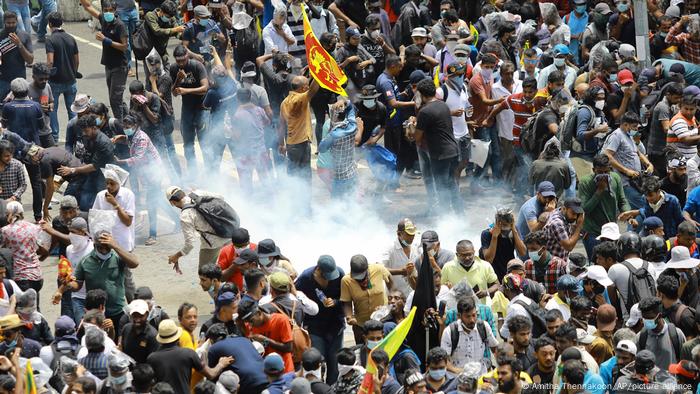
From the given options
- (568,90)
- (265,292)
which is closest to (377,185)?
(568,90)

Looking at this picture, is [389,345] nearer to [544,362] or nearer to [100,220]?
[544,362]

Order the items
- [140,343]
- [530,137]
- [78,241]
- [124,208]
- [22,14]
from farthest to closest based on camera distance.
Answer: [22,14] → [530,137] → [124,208] → [78,241] → [140,343]

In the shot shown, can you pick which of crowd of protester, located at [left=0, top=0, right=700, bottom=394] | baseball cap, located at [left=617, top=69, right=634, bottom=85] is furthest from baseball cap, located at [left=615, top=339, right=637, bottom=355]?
baseball cap, located at [left=617, top=69, right=634, bottom=85]

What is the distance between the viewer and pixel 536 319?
1187cm

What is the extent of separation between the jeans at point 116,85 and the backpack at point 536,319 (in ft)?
28.7

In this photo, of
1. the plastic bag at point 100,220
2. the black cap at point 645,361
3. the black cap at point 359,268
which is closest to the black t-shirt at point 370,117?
the plastic bag at point 100,220

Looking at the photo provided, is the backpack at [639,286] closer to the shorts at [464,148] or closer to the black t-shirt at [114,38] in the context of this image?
the shorts at [464,148]

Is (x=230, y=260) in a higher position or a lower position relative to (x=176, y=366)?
lower

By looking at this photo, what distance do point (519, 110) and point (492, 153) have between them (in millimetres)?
889

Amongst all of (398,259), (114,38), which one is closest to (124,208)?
(398,259)

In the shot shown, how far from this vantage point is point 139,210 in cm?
1695

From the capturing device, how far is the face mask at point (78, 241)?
1334cm

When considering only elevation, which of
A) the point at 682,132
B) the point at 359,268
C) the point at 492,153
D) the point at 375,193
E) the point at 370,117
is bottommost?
the point at 375,193

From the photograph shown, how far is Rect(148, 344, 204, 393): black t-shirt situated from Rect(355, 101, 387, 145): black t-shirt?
657 cm
